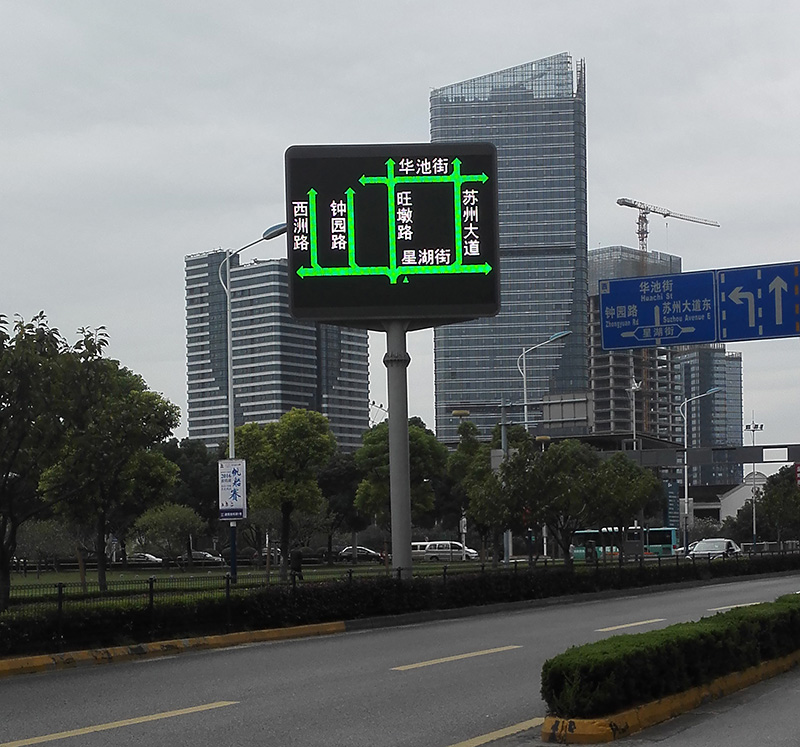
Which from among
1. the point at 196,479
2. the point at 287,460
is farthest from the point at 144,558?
the point at 287,460

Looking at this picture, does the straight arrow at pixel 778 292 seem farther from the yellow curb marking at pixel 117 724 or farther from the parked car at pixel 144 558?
the parked car at pixel 144 558

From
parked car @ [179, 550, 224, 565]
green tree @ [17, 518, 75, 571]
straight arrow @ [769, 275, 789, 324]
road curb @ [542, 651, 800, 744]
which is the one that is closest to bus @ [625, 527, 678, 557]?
parked car @ [179, 550, 224, 565]

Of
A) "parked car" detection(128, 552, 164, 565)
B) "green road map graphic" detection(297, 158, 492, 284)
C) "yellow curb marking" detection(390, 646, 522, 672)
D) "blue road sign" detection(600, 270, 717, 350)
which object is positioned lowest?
"parked car" detection(128, 552, 164, 565)

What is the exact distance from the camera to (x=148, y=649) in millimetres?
18297

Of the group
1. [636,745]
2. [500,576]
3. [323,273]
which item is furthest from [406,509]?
[636,745]

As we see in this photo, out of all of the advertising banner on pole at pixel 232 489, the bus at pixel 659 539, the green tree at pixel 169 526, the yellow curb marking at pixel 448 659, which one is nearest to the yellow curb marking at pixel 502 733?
the yellow curb marking at pixel 448 659

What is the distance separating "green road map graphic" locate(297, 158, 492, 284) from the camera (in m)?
26.7

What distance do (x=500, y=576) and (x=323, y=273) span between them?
8.60m

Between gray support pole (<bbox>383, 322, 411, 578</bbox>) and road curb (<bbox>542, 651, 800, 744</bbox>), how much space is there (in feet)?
49.3

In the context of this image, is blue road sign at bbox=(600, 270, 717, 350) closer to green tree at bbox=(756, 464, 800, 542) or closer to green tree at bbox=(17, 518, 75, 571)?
green tree at bbox=(17, 518, 75, 571)

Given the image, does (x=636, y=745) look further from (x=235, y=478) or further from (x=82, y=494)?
(x=235, y=478)

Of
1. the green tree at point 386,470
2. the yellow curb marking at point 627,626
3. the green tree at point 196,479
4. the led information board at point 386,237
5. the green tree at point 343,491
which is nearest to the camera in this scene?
the yellow curb marking at point 627,626

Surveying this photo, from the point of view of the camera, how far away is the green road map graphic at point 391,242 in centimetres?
2667

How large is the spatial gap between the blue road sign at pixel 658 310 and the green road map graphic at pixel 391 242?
3.05 metres
